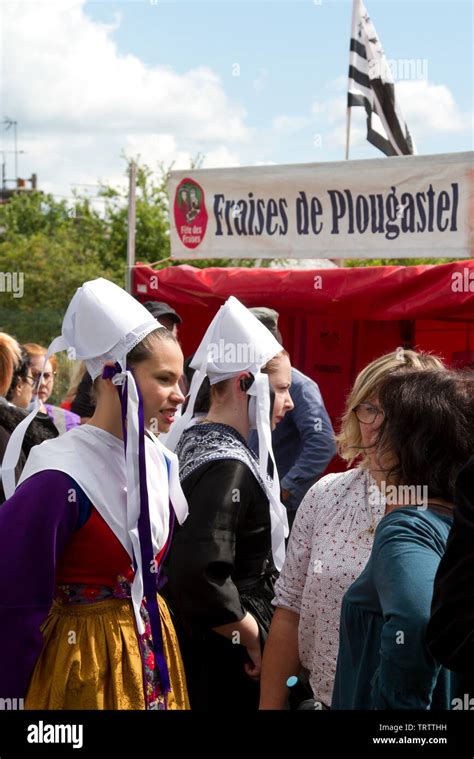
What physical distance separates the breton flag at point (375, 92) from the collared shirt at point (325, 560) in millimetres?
6191

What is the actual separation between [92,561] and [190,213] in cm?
542

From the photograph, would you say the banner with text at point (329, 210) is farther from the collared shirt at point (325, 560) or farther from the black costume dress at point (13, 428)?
the collared shirt at point (325, 560)

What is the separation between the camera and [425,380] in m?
1.95

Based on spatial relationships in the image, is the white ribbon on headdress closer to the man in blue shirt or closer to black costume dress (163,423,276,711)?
black costume dress (163,423,276,711)

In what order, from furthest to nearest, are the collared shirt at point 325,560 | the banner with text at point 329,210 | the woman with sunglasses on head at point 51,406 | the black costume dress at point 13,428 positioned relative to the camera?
the banner with text at point 329,210, the woman with sunglasses on head at point 51,406, the black costume dress at point 13,428, the collared shirt at point 325,560

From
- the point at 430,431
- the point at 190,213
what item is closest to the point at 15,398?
the point at 430,431

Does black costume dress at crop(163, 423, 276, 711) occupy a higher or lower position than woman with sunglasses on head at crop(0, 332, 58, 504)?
lower

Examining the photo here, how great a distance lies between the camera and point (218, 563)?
104 inches

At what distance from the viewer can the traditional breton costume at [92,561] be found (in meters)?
2.05

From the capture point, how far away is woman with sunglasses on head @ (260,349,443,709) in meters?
2.33

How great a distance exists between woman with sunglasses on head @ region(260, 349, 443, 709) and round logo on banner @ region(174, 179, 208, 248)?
478 cm

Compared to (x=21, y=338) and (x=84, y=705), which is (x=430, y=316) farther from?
(x=21, y=338)

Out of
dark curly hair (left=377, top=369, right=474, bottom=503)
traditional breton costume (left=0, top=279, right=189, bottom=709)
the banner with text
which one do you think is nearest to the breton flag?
the banner with text

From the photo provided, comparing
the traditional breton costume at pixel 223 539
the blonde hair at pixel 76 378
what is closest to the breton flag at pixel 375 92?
the blonde hair at pixel 76 378
